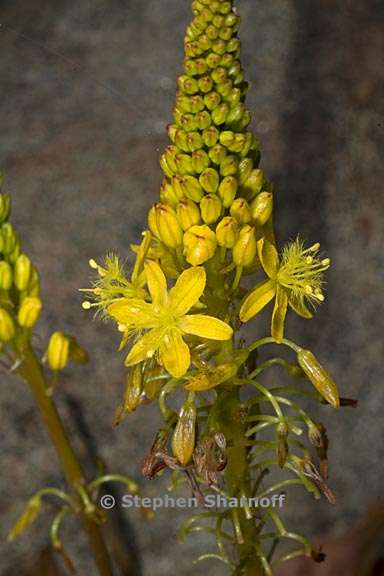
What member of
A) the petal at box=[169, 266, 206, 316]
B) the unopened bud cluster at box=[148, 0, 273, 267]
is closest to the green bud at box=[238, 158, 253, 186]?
the unopened bud cluster at box=[148, 0, 273, 267]

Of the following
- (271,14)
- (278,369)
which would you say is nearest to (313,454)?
(278,369)

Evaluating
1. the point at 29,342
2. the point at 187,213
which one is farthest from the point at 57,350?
the point at 187,213

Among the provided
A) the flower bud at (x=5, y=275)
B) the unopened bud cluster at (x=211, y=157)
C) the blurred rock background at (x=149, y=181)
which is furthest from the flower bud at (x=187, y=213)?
the blurred rock background at (x=149, y=181)

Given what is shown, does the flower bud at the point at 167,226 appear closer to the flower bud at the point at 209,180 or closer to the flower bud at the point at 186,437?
the flower bud at the point at 209,180

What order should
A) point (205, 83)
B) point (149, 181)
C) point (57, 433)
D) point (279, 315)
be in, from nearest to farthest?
point (205, 83), point (279, 315), point (57, 433), point (149, 181)

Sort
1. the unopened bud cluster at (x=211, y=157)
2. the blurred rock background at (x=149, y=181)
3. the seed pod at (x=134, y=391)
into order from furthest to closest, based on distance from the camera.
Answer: the blurred rock background at (x=149, y=181)
the seed pod at (x=134, y=391)
the unopened bud cluster at (x=211, y=157)

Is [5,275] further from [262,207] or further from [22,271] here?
[262,207]

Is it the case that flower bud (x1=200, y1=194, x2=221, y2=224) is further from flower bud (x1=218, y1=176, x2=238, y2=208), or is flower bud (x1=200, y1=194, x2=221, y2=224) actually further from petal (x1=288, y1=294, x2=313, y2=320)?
petal (x1=288, y1=294, x2=313, y2=320)
